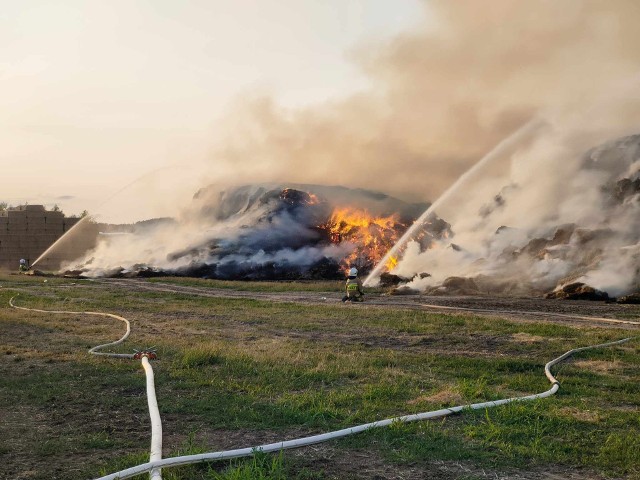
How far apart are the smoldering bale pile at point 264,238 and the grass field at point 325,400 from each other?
30.9m

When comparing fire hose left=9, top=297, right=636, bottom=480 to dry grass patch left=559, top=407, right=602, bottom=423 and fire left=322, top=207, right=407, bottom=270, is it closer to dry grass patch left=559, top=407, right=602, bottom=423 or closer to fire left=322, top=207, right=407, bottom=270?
dry grass patch left=559, top=407, right=602, bottom=423

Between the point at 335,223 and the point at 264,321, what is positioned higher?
the point at 335,223

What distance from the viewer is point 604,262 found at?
2609 cm

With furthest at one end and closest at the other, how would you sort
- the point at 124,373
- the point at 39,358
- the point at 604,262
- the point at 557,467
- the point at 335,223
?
the point at 335,223
the point at 604,262
the point at 39,358
the point at 124,373
the point at 557,467

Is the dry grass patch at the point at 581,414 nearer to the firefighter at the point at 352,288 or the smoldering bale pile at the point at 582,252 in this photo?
the firefighter at the point at 352,288

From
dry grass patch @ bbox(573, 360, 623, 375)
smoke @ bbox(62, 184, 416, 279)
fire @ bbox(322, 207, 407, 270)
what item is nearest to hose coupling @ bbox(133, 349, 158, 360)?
dry grass patch @ bbox(573, 360, 623, 375)

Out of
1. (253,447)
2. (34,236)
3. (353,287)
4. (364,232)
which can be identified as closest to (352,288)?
(353,287)

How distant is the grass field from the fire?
32.0m

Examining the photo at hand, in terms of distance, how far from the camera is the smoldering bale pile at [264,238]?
44.1 metres

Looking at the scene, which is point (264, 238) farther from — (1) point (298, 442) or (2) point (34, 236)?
(1) point (298, 442)

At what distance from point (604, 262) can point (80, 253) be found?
35987 mm

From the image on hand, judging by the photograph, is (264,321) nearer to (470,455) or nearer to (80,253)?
(470,455)

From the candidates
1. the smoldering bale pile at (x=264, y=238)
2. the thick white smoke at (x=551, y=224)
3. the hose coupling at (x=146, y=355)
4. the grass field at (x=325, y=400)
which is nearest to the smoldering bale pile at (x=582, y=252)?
the thick white smoke at (x=551, y=224)

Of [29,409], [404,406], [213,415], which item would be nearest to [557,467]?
[404,406]
